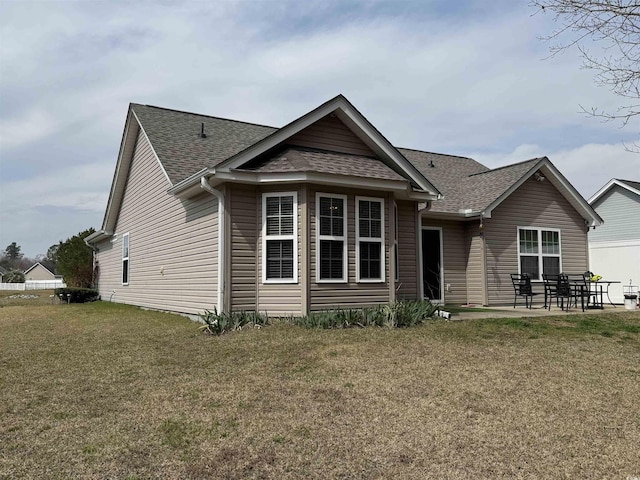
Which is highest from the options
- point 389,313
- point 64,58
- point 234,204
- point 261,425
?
point 64,58

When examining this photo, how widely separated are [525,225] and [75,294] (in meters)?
16.9

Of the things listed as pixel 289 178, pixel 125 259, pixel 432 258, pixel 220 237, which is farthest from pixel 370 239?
pixel 125 259

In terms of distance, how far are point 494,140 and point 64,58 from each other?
1533cm

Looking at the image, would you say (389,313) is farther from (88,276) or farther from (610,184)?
(88,276)

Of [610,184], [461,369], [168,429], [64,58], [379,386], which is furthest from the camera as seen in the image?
[610,184]

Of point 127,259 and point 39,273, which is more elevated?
point 127,259

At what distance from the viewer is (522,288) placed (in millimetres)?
14430

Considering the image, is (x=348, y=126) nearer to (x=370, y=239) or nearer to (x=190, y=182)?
(x=370, y=239)

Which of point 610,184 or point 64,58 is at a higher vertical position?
point 64,58

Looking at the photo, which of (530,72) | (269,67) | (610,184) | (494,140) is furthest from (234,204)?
(610,184)

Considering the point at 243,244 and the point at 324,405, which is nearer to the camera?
the point at 324,405

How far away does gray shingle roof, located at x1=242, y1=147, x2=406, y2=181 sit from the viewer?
10344 mm

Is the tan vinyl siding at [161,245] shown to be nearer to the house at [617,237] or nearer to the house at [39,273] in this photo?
the house at [617,237]

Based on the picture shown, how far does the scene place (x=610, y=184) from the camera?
22031 mm
